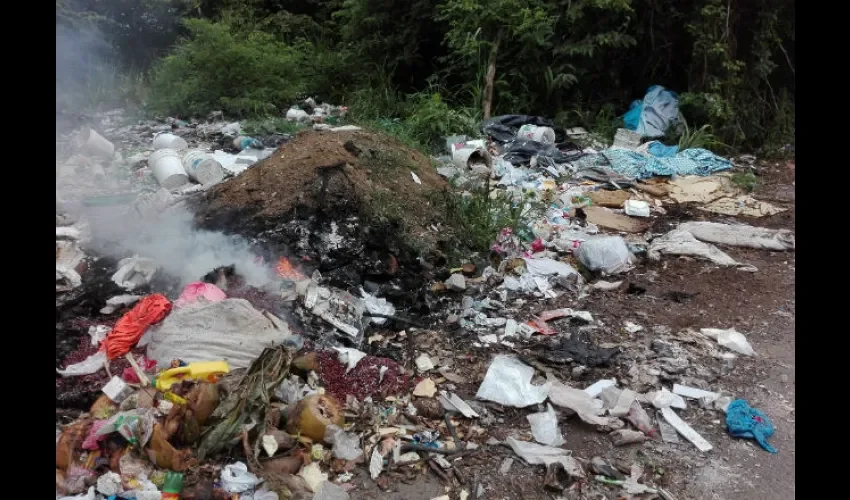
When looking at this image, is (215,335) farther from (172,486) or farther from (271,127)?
(271,127)

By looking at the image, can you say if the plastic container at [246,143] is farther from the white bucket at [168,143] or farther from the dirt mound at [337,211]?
the dirt mound at [337,211]

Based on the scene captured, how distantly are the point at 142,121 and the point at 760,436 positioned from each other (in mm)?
7666

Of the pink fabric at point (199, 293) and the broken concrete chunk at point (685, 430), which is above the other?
the broken concrete chunk at point (685, 430)

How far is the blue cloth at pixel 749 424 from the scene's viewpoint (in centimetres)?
280

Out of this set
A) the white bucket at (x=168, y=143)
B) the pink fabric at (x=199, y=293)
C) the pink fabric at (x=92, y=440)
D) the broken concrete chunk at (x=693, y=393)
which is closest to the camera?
the pink fabric at (x=92, y=440)

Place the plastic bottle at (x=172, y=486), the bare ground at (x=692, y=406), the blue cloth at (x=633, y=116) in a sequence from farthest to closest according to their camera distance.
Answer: the blue cloth at (x=633, y=116) → the bare ground at (x=692, y=406) → the plastic bottle at (x=172, y=486)

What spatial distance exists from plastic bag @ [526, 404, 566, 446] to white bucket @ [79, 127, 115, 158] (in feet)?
16.3

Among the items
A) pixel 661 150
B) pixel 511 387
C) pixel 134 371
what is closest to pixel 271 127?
pixel 661 150

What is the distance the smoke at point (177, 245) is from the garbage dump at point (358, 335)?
0.02m

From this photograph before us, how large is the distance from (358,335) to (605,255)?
2.05 meters

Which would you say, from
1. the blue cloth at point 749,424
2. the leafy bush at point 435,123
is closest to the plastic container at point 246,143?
the leafy bush at point 435,123

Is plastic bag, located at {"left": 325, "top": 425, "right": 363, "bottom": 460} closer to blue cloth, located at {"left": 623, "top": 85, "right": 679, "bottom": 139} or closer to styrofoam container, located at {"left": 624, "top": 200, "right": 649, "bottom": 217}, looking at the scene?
styrofoam container, located at {"left": 624, "top": 200, "right": 649, "bottom": 217}

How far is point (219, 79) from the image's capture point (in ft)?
27.4
